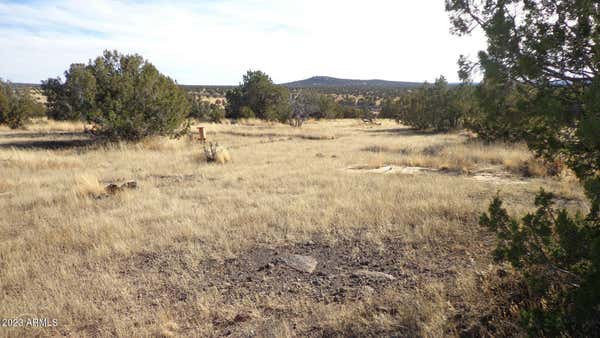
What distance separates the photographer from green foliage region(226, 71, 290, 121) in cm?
3431

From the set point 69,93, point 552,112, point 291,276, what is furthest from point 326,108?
point 552,112

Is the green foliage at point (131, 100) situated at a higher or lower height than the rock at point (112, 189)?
higher

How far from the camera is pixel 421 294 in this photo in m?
3.41

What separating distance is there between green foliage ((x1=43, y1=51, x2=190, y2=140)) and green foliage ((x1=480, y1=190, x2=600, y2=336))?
1473cm

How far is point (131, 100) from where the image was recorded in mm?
15211

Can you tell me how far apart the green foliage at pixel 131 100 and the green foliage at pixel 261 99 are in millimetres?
17710

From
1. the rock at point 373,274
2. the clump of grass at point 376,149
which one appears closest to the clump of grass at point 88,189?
the rock at point 373,274

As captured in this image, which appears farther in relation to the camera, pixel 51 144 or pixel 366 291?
pixel 51 144

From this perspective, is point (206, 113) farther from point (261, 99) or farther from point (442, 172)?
point (442, 172)

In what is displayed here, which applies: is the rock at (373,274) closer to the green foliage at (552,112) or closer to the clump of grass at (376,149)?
the green foliage at (552,112)

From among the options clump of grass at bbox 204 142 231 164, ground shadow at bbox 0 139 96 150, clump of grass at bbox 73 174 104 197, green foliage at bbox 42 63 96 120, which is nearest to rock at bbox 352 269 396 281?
clump of grass at bbox 73 174 104 197

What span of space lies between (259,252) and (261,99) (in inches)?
1278

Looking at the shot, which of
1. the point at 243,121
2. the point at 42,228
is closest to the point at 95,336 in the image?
the point at 42,228

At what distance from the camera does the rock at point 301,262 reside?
4.21 meters
